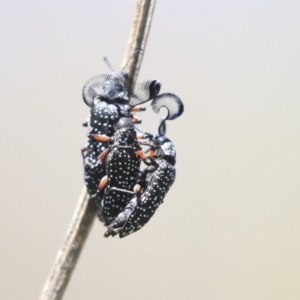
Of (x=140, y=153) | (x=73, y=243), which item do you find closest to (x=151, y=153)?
(x=140, y=153)

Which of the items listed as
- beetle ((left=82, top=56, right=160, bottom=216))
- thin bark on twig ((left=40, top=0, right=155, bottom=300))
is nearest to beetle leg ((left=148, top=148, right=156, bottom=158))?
beetle ((left=82, top=56, right=160, bottom=216))

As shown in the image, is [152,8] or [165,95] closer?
[152,8]

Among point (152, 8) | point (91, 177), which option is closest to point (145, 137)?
point (91, 177)

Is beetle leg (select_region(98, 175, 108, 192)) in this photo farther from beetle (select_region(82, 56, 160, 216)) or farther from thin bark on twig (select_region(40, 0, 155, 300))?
thin bark on twig (select_region(40, 0, 155, 300))

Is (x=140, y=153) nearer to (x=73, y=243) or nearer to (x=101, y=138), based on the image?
(x=101, y=138)

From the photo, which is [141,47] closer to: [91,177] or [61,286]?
[91,177]

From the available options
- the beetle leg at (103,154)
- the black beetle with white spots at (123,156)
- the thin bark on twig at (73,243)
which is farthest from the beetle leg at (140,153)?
the thin bark on twig at (73,243)

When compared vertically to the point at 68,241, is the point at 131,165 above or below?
above
